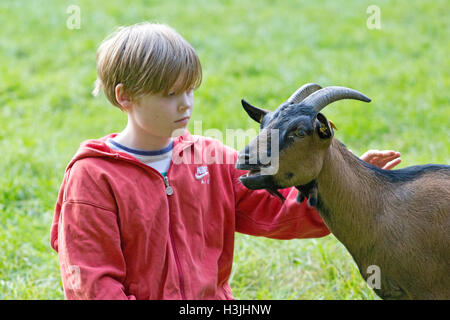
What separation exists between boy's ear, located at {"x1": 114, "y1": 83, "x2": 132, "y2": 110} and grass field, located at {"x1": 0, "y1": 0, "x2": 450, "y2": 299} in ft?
6.41

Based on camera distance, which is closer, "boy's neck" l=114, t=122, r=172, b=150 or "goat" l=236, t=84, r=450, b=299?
"goat" l=236, t=84, r=450, b=299

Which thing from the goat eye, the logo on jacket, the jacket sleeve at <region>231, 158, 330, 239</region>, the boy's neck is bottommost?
the jacket sleeve at <region>231, 158, 330, 239</region>

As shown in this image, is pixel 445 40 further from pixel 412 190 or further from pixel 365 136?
pixel 412 190

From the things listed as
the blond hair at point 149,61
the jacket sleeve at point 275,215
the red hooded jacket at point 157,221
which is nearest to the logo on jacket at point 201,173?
the red hooded jacket at point 157,221

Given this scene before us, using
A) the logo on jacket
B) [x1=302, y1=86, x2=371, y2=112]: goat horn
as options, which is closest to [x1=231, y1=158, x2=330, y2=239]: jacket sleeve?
the logo on jacket

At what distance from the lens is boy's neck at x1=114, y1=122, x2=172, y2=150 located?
3.19 metres

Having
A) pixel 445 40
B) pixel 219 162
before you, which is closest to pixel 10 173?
pixel 219 162

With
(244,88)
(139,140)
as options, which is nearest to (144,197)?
(139,140)

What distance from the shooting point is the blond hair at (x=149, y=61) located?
301 centimetres

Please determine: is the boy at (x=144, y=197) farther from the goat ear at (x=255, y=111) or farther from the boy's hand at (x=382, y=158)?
the goat ear at (x=255, y=111)

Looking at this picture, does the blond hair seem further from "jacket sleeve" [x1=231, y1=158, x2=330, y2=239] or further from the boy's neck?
"jacket sleeve" [x1=231, y1=158, x2=330, y2=239]

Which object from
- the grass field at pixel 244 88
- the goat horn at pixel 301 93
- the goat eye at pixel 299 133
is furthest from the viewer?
the grass field at pixel 244 88

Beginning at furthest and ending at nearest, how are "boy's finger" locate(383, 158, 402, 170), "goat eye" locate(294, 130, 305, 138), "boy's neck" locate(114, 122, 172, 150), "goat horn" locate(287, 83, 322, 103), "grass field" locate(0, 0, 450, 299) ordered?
"grass field" locate(0, 0, 450, 299) < "boy's finger" locate(383, 158, 402, 170) < "boy's neck" locate(114, 122, 172, 150) < "goat horn" locate(287, 83, 322, 103) < "goat eye" locate(294, 130, 305, 138)

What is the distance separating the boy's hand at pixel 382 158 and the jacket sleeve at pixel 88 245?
4.81ft
